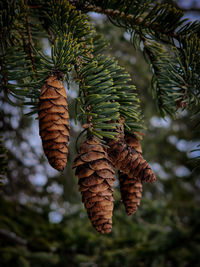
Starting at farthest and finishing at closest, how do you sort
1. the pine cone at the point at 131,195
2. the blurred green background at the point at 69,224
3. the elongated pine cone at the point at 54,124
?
the blurred green background at the point at 69,224 < the pine cone at the point at 131,195 < the elongated pine cone at the point at 54,124

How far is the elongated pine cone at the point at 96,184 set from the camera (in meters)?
0.62

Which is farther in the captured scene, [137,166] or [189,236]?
[189,236]

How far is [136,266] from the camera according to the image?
182 cm

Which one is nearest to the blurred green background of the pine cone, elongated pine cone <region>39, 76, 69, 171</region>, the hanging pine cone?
the pine cone

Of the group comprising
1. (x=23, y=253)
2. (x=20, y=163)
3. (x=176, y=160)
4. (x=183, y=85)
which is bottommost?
(x=176, y=160)

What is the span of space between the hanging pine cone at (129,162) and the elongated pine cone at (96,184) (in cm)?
3

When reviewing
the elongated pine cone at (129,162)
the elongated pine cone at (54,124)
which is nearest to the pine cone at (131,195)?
the elongated pine cone at (129,162)

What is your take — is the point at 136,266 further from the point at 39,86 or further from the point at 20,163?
the point at 39,86

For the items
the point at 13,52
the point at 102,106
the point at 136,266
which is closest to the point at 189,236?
the point at 136,266

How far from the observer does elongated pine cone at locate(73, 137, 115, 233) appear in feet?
2.04

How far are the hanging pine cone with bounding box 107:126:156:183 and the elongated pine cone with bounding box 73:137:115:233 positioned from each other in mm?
29

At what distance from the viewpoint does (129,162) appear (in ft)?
2.22

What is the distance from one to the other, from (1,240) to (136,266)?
100cm

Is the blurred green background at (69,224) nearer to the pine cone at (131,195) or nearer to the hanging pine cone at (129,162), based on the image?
the pine cone at (131,195)
